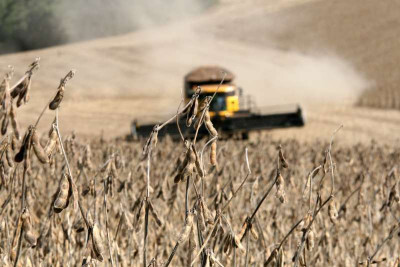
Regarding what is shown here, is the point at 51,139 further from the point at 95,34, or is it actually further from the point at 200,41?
the point at 95,34

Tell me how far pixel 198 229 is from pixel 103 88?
35.1m

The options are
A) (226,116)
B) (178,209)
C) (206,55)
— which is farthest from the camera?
(206,55)

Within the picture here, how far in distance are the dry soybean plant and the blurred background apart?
15.2 metres

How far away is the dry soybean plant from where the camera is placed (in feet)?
5.55

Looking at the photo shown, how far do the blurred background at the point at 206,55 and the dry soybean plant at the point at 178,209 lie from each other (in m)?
15.2

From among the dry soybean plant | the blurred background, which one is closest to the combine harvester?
the blurred background

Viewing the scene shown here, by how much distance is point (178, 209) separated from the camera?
545 cm

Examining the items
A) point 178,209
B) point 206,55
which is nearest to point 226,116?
point 178,209

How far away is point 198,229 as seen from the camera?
1991mm

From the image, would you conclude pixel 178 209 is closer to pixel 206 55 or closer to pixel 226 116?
pixel 226 116

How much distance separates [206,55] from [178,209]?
1622 inches

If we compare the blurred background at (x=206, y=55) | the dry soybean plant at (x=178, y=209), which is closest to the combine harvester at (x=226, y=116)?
the blurred background at (x=206, y=55)

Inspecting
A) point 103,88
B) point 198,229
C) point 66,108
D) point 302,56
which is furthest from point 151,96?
point 198,229

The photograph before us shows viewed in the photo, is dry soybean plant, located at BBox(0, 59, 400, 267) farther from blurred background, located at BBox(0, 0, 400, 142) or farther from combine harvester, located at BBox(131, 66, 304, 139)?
blurred background, located at BBox(0, 0, 400, 142)
